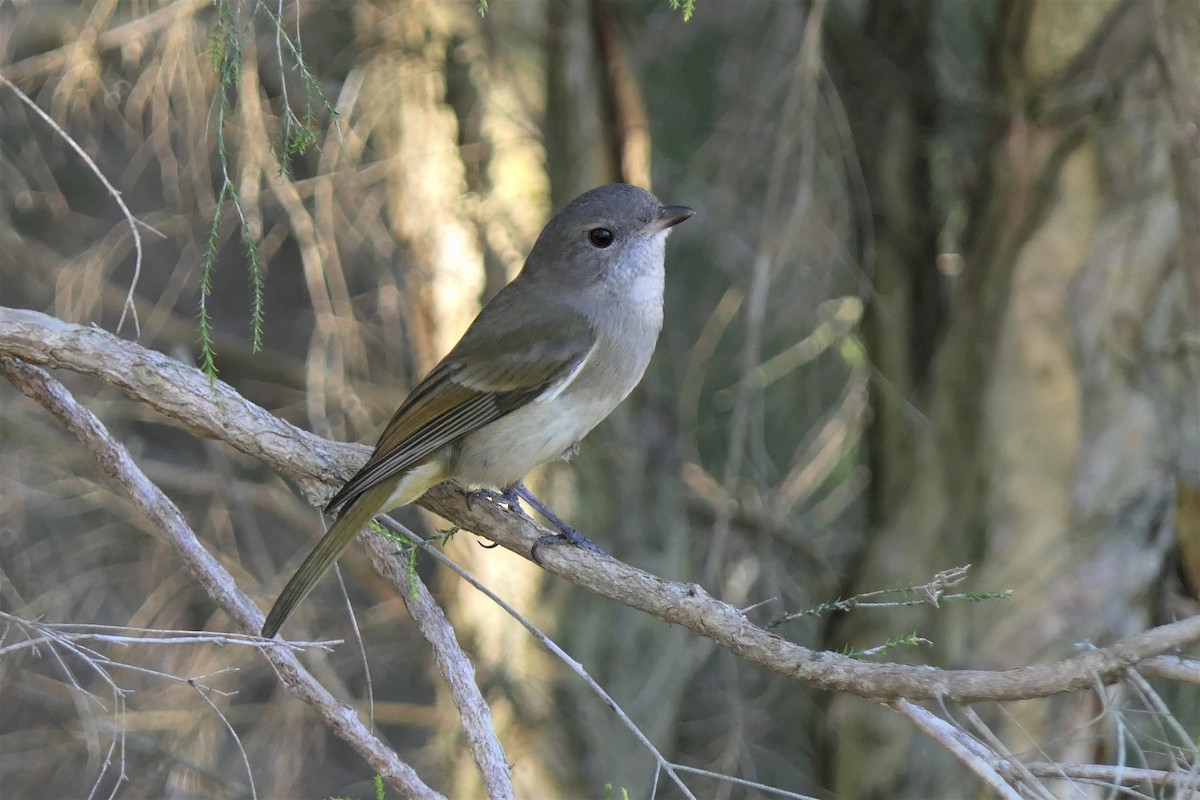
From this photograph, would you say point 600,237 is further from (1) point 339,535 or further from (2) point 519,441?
(1) point 339,535

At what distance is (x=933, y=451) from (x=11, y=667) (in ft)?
14.0

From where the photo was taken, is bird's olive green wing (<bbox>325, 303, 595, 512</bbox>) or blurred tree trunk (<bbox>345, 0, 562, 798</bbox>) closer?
bird's olive green wing (<bbox>325, 303, 595, 512</bbox>)

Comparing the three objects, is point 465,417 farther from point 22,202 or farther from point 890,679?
point 22,202

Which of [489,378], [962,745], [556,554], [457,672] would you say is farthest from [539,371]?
[962,745]

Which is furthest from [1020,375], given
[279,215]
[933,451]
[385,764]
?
[279,215]

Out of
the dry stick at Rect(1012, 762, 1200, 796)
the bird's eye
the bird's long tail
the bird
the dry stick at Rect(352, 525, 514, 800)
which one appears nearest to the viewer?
the dry stick at Rect(1012, 762, 1200, 796)

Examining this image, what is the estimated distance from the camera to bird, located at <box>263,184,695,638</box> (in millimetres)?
3822

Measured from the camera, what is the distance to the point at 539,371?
4105mm

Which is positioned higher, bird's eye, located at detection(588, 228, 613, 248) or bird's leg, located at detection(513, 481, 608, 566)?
bird's eye, located at detection(588, 228, 613, 248)

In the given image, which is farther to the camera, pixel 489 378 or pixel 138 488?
pixel 489 378

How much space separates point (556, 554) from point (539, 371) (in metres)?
0.99

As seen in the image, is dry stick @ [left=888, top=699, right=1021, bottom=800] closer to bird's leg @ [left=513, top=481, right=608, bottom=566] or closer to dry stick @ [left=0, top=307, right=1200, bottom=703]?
dry stick @ [left=0, top=307, right=1200, bottom=703]

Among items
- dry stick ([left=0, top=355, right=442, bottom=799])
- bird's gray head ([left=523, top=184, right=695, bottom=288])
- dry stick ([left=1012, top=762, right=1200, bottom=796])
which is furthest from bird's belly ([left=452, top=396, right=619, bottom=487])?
dry stick ([left=1012, top=762, right=1200, bottom=796])

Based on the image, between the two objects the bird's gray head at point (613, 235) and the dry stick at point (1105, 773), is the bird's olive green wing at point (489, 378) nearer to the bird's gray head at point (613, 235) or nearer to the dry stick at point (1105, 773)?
the bird's gray head at point (613, 235)
